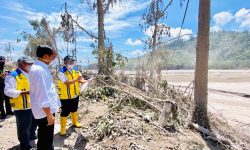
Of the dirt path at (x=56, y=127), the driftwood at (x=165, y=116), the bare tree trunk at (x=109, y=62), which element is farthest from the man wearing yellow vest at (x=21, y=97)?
the bare tree trunk at (x=109, y=62)

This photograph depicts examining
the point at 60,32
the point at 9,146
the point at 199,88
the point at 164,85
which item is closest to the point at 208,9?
the point at 199,88

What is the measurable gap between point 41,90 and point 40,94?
0.06 metres

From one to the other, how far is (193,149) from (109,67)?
513 centimetres

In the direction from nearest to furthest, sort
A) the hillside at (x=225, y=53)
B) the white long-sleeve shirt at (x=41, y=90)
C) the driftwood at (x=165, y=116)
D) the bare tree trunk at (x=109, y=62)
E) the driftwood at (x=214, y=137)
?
the white long-sleeve shirt at (x=41, y=90)
the driftwood at (x=165, y=116)
the driftwood at (x=214, y=137)
the bare tree trunk at (x=109, y=62)
the hillside at (x=225, y=53)

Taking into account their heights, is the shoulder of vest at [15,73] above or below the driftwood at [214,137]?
above

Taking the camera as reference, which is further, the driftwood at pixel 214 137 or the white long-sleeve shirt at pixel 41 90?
the driftwood at pixel 214 137

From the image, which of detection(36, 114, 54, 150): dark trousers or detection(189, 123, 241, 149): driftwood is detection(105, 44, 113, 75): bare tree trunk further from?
detection(36, 114, 54, 150): dark trousers

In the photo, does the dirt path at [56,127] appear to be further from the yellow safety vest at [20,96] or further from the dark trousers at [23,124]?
the yellow safety vest at [20,96]

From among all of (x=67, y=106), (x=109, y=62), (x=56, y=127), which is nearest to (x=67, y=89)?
(x=67, y=106)

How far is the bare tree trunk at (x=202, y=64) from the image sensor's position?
22.8 ft

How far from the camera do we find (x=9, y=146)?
5.23 m

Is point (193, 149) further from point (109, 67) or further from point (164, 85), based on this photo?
point (109, 67)

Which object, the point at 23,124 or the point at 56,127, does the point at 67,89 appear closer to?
the point at 23,124

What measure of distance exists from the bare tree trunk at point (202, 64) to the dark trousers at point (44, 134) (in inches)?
169
